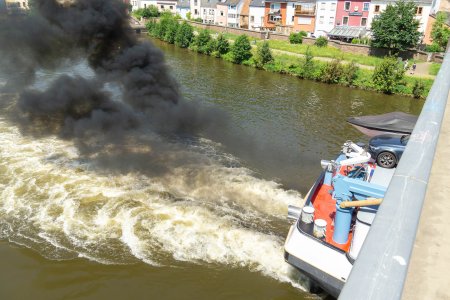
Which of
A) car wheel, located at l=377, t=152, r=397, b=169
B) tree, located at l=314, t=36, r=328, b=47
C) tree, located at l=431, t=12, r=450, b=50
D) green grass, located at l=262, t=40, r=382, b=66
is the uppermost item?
tree, located at l=431, t=12, r=450, b=50

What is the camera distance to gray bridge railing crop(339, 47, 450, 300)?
103 inches

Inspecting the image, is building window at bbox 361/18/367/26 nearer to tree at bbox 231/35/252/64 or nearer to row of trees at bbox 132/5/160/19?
tree at bbox 231/35/252/64

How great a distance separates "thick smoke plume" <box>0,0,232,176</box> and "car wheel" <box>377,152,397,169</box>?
29.4 feet

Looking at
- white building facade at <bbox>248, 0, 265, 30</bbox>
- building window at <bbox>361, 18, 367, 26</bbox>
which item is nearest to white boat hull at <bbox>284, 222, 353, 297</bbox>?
building window at <bbox>361, 18, 367, 26</bbox>

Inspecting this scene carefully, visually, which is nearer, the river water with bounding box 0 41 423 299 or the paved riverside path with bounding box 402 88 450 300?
the paved riverside path with bounding box 402 88 450 300

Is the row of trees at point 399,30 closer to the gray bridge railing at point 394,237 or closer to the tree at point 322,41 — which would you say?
the tree at point 322,41

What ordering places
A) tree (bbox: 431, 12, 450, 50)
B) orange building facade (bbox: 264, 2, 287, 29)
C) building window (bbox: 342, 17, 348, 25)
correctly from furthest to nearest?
orange building facade (bbox: 264, 2, 287, 29) → building window (bbox: 342, 17, 348, 25) → tree (bbox: 431, 12, 450, 50)

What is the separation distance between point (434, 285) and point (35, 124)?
24.1 metres

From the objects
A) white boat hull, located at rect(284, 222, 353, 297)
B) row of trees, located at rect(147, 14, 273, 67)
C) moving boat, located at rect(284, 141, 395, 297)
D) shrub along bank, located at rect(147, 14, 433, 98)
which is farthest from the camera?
row of trees, located at rect(147, 14, 273, 67)

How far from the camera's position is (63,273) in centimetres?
1089

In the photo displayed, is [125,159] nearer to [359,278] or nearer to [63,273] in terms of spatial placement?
[63,273]

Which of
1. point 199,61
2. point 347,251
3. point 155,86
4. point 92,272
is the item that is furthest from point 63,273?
point 199,61

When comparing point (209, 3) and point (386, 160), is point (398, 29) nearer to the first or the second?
point (386, 160)

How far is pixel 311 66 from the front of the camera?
3962cm
